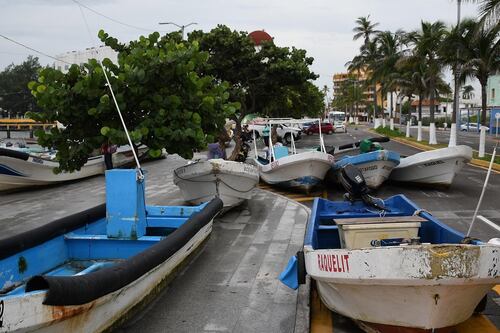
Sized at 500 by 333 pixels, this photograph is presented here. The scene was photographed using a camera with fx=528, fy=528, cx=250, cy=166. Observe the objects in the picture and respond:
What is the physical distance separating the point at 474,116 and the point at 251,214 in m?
69.9

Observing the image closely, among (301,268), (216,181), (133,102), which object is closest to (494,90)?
(216,181)

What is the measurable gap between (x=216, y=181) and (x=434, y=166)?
6.23m

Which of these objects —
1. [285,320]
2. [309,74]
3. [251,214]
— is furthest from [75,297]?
[309,74]

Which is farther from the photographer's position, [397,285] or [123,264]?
[123,264]

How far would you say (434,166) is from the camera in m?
13.7

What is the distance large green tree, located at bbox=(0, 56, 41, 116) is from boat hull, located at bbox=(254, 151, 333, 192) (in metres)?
79.8

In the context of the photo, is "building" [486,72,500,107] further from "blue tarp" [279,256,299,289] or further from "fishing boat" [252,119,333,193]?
"blue tarp" [279,256,299,289]

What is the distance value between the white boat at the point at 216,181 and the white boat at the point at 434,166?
198 inches

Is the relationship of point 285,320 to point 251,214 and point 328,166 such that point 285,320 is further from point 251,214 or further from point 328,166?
point 328,166

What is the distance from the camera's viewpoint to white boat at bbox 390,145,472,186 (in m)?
13.2

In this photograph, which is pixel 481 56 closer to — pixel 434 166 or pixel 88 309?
pixel 434 166

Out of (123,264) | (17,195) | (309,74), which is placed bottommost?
(17,195)

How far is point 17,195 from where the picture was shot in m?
15.7

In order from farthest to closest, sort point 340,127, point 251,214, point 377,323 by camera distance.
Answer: point 340,127, point 251,214, point 377,323
